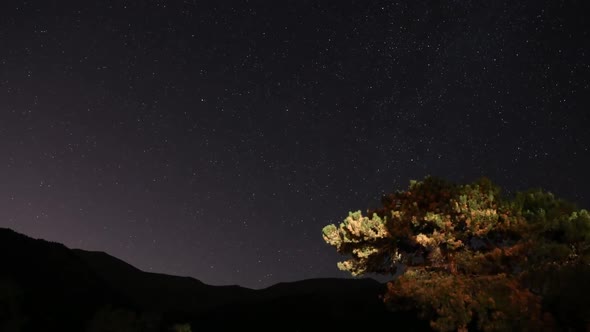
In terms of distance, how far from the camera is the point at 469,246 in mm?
13922

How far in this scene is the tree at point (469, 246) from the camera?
12133mm

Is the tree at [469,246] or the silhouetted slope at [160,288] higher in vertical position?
the silhouetted slope at [160,288]

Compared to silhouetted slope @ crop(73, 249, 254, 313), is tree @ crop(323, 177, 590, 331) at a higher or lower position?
lower

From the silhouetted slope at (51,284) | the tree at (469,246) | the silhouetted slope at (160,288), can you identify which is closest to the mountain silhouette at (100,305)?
the silhouetted slope at (51,284)

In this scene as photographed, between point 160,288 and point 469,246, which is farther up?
point 160,288

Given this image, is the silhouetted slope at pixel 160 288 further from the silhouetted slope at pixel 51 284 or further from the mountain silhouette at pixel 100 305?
the silhouetted slope at pixel 51 284

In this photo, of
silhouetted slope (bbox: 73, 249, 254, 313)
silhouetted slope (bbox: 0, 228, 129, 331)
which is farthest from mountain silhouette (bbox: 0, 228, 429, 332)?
silhouetted slope (bbox: 73, 249, 254, 313)

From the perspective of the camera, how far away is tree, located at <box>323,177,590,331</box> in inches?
478

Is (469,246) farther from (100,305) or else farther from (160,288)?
(160,288)

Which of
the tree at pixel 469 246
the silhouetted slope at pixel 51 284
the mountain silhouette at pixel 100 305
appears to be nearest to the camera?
the tree at pixel 469 246

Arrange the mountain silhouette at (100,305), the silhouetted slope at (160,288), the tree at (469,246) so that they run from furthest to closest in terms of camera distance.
Answer: the silhouetted slope at (160,288) → the mountain silhouette at (100,305) → the tree at (469,246)

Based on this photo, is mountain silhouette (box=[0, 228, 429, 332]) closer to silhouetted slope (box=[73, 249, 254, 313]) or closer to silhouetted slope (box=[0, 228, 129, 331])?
silhouetted slope (box=[0, 228, 129, 331])

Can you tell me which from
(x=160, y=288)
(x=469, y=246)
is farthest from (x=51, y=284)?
(x=469, y=246)

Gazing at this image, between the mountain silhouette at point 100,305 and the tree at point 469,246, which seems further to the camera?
the mountain silhouette at point 100,305
